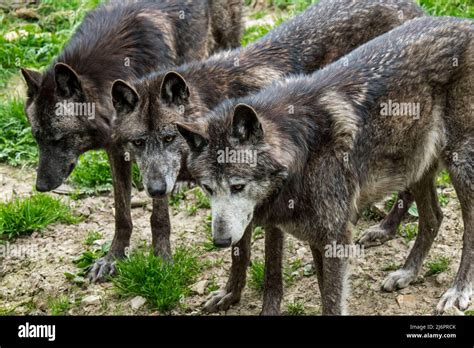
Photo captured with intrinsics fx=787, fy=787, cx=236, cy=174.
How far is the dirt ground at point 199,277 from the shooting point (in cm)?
710

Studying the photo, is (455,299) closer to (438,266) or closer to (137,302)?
(438,266)

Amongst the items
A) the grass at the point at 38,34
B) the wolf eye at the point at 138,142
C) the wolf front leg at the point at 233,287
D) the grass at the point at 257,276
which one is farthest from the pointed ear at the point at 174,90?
the grass at the point at 38,34

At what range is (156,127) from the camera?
679 cm

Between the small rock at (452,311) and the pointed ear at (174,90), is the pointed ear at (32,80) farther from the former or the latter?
the small rock at (452,311)

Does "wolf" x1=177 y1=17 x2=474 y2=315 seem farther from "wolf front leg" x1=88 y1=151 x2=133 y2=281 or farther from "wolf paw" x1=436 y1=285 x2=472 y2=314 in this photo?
"wolf front leg" x1=88 y1=151 x2=133 y2=281

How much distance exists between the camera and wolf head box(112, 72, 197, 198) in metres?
6.77

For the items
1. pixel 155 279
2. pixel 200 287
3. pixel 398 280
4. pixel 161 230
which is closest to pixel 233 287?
pixel 200 287

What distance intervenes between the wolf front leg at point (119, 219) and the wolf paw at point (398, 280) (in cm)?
262

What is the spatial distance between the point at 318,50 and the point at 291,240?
1948mm

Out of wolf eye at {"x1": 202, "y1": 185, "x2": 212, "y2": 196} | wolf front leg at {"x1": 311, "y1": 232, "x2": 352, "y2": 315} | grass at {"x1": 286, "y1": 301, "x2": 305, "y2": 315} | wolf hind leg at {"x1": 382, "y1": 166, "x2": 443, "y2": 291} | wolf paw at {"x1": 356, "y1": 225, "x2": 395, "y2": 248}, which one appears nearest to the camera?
wolf eye at {"x1": 202, "y1": 185, "x2": 212, "y2": 196}

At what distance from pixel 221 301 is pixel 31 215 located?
103 inches

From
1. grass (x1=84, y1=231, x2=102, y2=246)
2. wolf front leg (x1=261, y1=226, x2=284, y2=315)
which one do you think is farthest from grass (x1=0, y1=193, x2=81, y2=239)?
wolf front leg (x1=261, y1=226, x2=284, y2=315)

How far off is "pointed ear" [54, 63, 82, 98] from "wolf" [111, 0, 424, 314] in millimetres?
622
